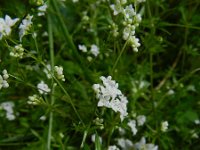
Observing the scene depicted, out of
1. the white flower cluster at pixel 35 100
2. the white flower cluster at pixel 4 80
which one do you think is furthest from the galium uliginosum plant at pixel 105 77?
the white flower cluster at pixel 4 80

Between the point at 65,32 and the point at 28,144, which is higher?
the point at 65,32

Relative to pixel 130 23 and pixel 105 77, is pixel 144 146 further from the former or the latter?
pixel 130 23

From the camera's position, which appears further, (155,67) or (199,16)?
(155,67)

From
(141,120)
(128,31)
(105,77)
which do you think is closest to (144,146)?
(141,120)

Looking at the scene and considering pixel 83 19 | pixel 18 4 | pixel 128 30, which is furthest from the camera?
pixel 18 4

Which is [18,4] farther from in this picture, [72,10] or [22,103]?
[22,103]

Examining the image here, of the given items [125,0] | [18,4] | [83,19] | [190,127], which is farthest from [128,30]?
[18,4]

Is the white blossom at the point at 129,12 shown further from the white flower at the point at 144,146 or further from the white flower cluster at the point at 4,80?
the white flower at the point at 144,146
